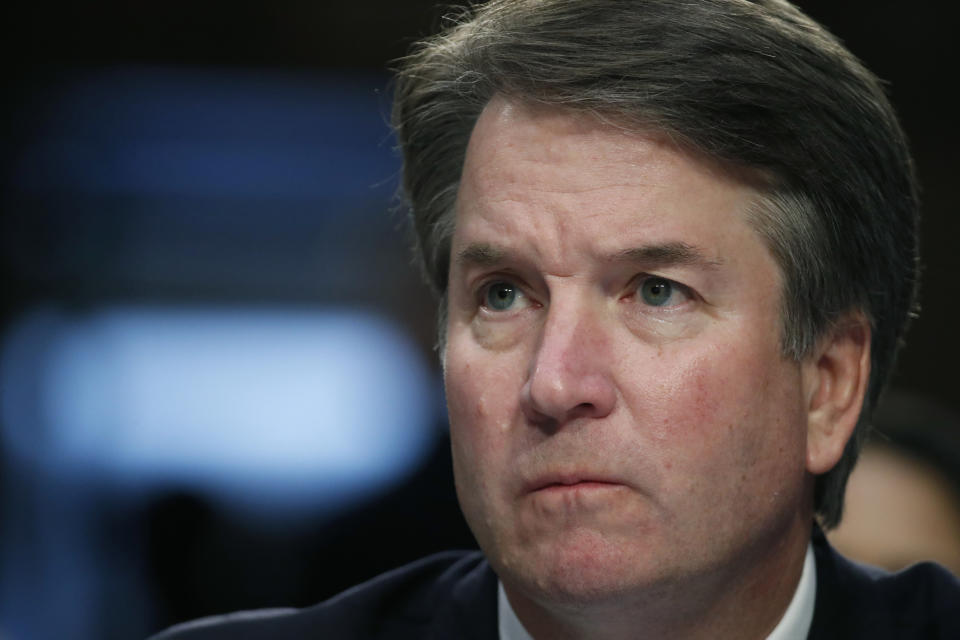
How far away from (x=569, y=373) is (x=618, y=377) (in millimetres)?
76

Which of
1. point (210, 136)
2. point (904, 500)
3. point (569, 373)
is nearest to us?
point (569, 373)

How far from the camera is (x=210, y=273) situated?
5660mm

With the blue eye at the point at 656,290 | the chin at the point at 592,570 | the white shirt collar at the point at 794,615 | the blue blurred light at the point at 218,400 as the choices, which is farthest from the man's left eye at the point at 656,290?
the blue blurred light at the point at 218,400

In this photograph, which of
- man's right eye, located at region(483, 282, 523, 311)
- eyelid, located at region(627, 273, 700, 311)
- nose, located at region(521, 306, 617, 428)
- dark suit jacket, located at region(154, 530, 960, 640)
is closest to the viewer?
nose, located at region(521, 306, 617, 428)

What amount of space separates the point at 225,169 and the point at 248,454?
4.04 feet

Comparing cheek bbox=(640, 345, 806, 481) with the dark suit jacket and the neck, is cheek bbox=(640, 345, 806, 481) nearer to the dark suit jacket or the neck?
the neck

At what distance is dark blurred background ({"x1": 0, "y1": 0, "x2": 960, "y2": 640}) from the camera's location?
5.15 meters

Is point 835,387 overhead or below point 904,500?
overhead

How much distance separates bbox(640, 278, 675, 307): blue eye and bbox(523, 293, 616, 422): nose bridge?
0.07 metres

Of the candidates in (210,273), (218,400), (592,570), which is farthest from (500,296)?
(210,273)

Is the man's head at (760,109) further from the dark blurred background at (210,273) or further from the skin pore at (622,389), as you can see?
the dark blurred background at (210,273)

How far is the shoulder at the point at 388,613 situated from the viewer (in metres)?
2.19

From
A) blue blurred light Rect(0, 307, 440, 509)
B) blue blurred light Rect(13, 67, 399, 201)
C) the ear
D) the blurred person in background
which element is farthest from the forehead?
blue blurred light Rect(13, 67, 399, 201)

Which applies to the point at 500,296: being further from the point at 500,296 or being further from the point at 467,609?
the point at 467,609
